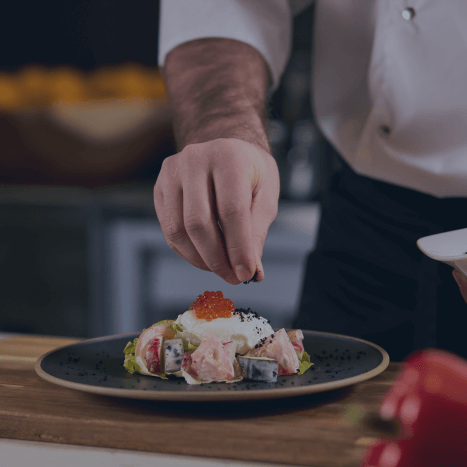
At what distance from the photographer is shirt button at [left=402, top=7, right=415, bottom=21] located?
1.00 metres

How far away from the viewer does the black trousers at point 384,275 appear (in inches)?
42.6

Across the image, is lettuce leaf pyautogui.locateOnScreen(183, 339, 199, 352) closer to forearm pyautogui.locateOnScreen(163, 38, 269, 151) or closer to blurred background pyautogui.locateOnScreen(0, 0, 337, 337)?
forearm pyautogui.locateOnScreen(163, 38, 269, 151)

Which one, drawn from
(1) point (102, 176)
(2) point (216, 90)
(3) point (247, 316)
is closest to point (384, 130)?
(2) point (216, 90)

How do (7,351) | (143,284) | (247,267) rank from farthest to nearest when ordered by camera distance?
(143,284) → (7,351) → (247,267)

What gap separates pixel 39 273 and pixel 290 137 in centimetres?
144

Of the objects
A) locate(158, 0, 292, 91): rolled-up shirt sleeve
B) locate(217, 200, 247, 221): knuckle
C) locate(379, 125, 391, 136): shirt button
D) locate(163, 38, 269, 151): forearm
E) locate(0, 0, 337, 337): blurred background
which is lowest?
locate(0, 0, 337, 337): blurred background

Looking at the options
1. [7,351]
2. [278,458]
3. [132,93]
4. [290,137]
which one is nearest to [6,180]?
[132,93]

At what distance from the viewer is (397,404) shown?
359 mm

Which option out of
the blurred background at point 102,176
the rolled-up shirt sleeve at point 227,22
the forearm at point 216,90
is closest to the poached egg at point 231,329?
the forearm at point 216,90

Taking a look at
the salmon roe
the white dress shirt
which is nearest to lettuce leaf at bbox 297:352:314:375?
the salmon roe

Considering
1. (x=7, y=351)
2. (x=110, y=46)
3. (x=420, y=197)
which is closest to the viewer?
(x=7, y=351)

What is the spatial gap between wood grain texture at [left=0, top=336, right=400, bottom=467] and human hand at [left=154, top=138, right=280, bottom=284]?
0.66 ft

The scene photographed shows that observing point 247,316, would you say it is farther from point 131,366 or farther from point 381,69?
point 381,69

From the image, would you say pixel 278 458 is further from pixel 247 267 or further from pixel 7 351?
pixel 7 351
